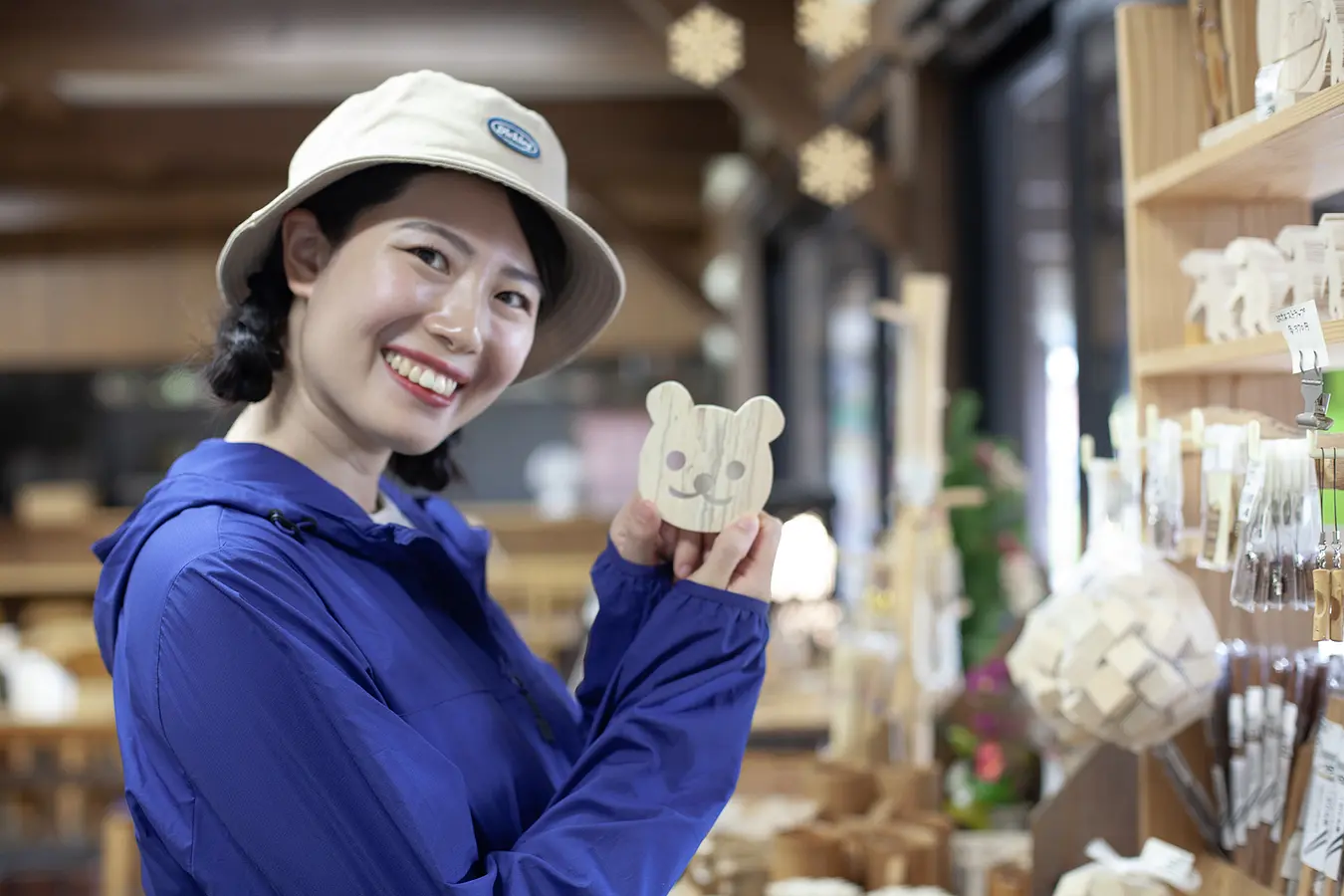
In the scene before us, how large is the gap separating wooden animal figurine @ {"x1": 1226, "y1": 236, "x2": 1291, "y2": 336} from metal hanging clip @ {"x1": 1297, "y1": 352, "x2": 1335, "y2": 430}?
146 mm

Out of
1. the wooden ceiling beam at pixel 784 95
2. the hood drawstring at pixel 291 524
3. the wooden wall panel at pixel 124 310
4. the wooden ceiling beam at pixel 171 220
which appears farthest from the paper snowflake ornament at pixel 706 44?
the wooden wall panel at pixel 124 310

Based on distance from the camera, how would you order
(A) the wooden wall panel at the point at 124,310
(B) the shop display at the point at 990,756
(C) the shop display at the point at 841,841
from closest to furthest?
(C) the shop display at the point at 841,841, (B) the shop display at the point at 990,756, (A) the wooden wall panel at the point at 124,310

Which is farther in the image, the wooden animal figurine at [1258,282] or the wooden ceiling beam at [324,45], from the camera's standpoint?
the wooden ceiling beam at [324,45]

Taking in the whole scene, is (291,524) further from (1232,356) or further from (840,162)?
(840,162)

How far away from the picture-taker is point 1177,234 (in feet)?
4.73

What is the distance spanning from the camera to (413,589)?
1.28 metres

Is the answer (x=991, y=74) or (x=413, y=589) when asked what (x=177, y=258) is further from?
(x=413, y=589)

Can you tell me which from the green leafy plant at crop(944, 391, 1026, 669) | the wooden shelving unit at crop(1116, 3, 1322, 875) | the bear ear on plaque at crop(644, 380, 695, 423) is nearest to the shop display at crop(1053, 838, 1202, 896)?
the wooden shelving unit at crop(1116, 3, 1322, 875)

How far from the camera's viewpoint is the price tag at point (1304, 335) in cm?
102

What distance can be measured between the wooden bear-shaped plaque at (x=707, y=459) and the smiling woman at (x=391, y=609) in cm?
1

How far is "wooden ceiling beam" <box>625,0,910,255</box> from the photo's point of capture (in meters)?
3.81

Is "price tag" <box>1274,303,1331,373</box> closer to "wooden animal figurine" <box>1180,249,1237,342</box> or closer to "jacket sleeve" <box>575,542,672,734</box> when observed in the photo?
"wooden animal figurine" <box>1180,249,1237,342</box>

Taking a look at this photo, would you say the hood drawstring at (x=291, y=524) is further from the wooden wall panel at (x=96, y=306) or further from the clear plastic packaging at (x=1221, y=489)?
the wooden wall panel at (x=96, y=306)

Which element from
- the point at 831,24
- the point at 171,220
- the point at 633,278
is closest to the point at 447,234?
the point at 831,24
